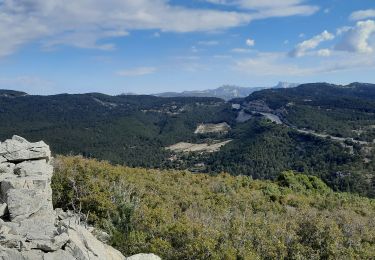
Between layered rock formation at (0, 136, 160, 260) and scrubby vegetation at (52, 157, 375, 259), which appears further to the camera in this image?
scrubby vegetation at (52, 157, 375, 259)

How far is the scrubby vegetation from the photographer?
64.8 ft

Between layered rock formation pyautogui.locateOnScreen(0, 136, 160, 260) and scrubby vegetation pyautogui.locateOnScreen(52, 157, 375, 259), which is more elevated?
layered rock formation pyautogui.locateOnScreen(0, 136, 160, 260)

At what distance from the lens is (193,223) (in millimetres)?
22562

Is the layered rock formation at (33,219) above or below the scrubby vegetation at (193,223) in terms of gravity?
above

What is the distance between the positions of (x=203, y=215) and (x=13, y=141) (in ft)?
40.2

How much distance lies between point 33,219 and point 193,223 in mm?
8705

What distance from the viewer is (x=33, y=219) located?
16875 millimetres

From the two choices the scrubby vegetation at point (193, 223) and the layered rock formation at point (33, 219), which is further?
the scrubby vegetation at point (193, 223)

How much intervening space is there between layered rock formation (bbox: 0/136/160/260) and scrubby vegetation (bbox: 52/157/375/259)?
2433 millimetres

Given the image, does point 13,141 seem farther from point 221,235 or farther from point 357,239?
point 357,239

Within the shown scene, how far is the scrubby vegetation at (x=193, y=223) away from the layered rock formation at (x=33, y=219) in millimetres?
2433

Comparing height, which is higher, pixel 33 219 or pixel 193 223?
pixel 33 219

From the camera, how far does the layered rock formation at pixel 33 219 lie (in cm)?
1352

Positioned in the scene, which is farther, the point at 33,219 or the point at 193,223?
the point at 193,223
